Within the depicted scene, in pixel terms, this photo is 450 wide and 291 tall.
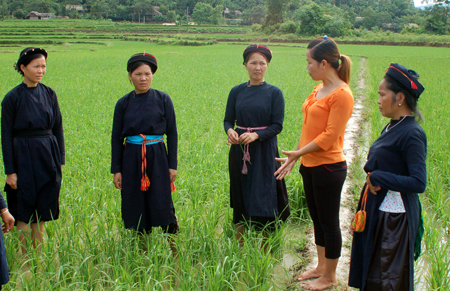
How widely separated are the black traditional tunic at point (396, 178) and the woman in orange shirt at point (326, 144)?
0.90 ft

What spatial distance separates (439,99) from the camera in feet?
31.7

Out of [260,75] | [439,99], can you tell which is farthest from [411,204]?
[439,99]

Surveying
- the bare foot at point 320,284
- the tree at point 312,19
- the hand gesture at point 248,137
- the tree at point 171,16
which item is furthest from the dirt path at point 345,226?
the tree at point 171,16

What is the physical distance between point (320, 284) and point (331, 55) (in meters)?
1.46

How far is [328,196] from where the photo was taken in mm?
2346

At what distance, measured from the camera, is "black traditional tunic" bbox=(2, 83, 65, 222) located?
2654 mm

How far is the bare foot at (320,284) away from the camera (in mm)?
2455

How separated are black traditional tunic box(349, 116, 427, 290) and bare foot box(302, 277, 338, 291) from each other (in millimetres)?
376

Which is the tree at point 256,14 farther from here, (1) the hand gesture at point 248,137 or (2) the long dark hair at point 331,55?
(2) the long dark hair at point 331,55

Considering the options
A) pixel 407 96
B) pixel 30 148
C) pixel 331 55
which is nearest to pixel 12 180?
pixel 30 148

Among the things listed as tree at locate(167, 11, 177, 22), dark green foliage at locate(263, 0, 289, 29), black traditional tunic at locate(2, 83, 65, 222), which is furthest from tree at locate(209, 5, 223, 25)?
black traditional tunic at locate(2, 83, 65, 222)

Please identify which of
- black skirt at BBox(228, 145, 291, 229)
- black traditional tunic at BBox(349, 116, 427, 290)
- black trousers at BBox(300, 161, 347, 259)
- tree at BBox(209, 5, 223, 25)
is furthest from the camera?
tree at BBox(209, 5, 223, 25)

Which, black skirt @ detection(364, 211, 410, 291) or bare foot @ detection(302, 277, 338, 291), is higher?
black skirt @ detection(364, 211, 410, 291)

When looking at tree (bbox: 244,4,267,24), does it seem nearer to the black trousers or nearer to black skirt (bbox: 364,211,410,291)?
the black trousers
